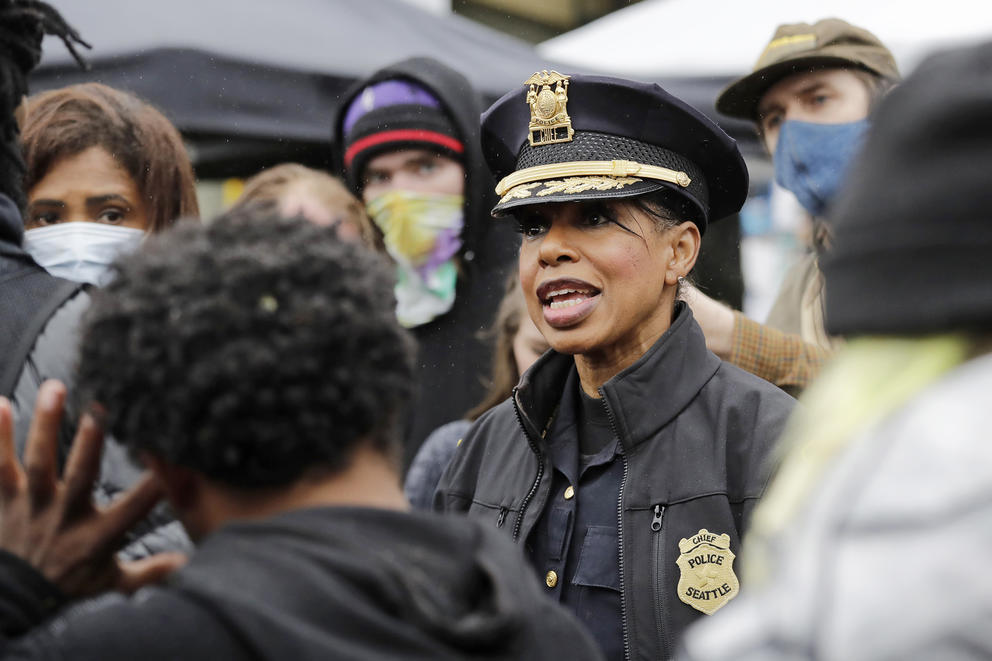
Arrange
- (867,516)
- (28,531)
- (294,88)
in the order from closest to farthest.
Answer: (867,516)
(28,531)
(294,88)

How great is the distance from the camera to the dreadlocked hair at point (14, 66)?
214 centimetres

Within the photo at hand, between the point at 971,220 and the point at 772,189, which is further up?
the point at 971,220

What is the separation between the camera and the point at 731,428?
2.70m

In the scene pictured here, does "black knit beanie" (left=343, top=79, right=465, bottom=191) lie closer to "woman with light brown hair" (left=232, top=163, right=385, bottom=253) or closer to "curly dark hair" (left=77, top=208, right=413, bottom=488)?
"woman with light brown hair" (left=232, top=163, right=385, bottom=253)

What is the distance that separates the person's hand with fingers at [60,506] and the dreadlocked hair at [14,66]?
0.77m

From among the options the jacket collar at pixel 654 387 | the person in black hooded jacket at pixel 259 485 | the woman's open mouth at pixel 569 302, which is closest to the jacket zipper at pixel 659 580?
the jacket collar at pixel 654 387

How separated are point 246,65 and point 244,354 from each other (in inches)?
189

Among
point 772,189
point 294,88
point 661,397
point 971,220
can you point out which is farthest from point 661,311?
point 772,189

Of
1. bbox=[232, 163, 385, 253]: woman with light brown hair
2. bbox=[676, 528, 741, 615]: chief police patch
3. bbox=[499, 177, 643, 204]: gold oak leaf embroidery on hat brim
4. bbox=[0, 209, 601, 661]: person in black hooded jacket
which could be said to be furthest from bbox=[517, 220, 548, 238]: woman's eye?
bbox=[0, 209, 601, 661]: person in black hooded jacket

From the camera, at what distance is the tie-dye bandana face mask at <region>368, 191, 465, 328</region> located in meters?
4.79

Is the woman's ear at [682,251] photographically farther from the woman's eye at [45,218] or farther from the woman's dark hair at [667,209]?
the woman's eye at [45,218]

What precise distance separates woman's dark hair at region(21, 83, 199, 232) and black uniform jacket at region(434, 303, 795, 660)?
120cm

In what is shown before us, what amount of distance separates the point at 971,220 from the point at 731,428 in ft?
5.57

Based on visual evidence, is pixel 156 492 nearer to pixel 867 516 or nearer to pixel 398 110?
pixel 867 516
